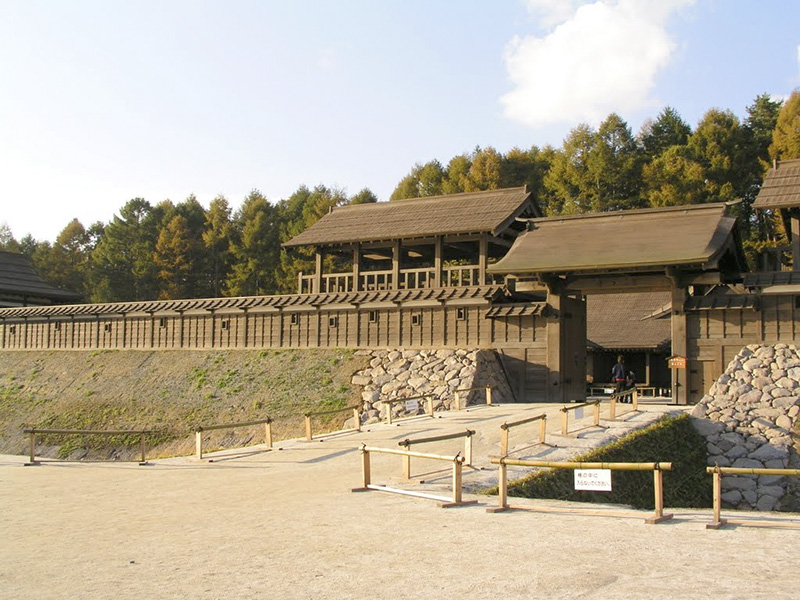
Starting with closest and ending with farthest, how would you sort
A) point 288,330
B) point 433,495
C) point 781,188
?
1. point 433,495
2. point 781,188
3. point 288,330

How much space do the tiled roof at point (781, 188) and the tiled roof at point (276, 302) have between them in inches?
317

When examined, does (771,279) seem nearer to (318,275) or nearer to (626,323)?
(626,323)

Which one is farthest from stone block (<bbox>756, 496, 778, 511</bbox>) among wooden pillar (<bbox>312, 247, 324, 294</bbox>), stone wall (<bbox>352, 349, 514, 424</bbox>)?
wooden pillar (<bbox>312, 247, 324, 294</bbox>)

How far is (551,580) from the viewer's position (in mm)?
7199

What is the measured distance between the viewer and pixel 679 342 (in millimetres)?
23453

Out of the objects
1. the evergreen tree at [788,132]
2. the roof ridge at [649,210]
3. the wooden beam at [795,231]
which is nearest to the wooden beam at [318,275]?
the roof ridge at [649,210]

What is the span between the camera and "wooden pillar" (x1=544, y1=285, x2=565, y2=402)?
24922 mm

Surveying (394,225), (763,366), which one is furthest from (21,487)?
(394,225)

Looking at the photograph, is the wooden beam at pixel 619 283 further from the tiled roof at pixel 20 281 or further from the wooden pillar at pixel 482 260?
the tiled roof at pixel 20 281

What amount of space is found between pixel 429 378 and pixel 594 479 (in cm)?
1586

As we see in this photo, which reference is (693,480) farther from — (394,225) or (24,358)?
(24,358)

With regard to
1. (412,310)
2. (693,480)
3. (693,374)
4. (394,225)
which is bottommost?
(693,480)

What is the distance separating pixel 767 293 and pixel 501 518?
15.4 meters

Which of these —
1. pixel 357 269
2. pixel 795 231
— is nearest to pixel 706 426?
pixel 795 231
